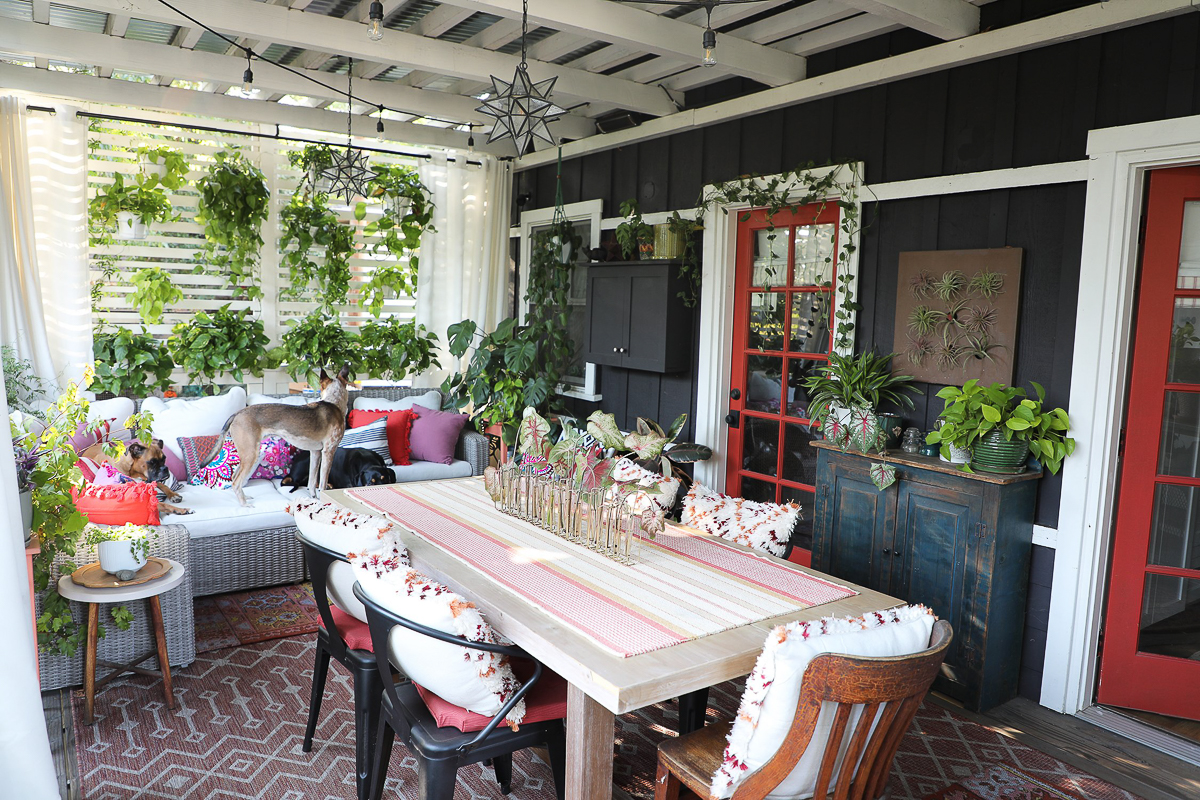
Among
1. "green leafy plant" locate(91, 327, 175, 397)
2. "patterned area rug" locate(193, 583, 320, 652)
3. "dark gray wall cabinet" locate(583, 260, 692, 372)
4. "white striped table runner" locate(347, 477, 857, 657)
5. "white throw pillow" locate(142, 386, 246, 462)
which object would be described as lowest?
"patterned area rug" locate(193, 583, 320, 652)

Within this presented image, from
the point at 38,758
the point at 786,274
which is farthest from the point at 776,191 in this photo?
the point at 38,758

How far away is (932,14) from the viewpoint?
3221 mm

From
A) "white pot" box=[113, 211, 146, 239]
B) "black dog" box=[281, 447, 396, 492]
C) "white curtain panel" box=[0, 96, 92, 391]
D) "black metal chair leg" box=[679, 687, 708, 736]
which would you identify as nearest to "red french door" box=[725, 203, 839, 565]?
"black metal chair leg" box=[679, 687, 708, 736]

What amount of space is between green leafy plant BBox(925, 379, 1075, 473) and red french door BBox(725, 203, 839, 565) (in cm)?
96

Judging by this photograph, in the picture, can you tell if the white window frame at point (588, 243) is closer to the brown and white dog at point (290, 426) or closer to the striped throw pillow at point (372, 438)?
the striped throw pillow at point (372, 438)

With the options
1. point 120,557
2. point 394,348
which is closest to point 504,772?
point 120,557

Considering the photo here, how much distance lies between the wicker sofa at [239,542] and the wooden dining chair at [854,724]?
120 inches

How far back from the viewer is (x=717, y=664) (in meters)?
1.85

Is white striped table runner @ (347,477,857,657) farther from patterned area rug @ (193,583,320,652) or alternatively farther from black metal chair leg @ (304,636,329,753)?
patterned area rug @ (193,583,320,652)

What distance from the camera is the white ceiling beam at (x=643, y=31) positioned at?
3336mm

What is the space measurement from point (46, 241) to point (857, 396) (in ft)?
15.8

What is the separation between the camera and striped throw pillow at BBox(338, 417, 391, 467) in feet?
16.7

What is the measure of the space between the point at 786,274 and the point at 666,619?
2.84 m

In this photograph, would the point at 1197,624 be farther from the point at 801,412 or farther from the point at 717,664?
the point at 717,664
